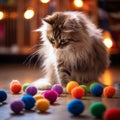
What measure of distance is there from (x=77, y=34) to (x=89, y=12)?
81.9 inches

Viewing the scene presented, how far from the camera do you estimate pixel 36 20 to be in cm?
441

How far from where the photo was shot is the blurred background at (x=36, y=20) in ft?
14.3

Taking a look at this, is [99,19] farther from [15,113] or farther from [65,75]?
[15,113]

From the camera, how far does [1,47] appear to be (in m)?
4.95

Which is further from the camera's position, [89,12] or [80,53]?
[89,12]

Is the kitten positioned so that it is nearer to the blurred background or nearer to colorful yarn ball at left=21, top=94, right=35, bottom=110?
colorful yarn ball at left=21, top=94, right=35, bottom=110

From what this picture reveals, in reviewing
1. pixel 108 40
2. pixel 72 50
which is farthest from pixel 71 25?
pixel 108 40

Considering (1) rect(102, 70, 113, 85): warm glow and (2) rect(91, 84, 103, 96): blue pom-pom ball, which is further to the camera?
(1) rect(102, 70, 113, 85): warm glow

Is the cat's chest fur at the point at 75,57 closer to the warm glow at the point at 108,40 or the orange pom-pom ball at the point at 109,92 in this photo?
the orange pom-pom ball at the point at 109,92

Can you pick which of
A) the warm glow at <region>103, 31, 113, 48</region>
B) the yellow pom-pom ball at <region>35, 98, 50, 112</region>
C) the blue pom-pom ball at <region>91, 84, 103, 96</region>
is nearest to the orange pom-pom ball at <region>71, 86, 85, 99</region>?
the blue pom-pom ball at <region>91, 84, 103, 96</region>

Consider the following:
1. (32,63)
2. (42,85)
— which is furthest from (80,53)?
(32,63)

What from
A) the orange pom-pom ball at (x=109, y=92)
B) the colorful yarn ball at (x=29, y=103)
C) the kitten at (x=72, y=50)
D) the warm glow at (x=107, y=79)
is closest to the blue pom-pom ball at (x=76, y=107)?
the colorful yarn ball at (x=29, y=103)

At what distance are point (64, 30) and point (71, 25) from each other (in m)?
0.06

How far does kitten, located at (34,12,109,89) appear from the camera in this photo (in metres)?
2.43
